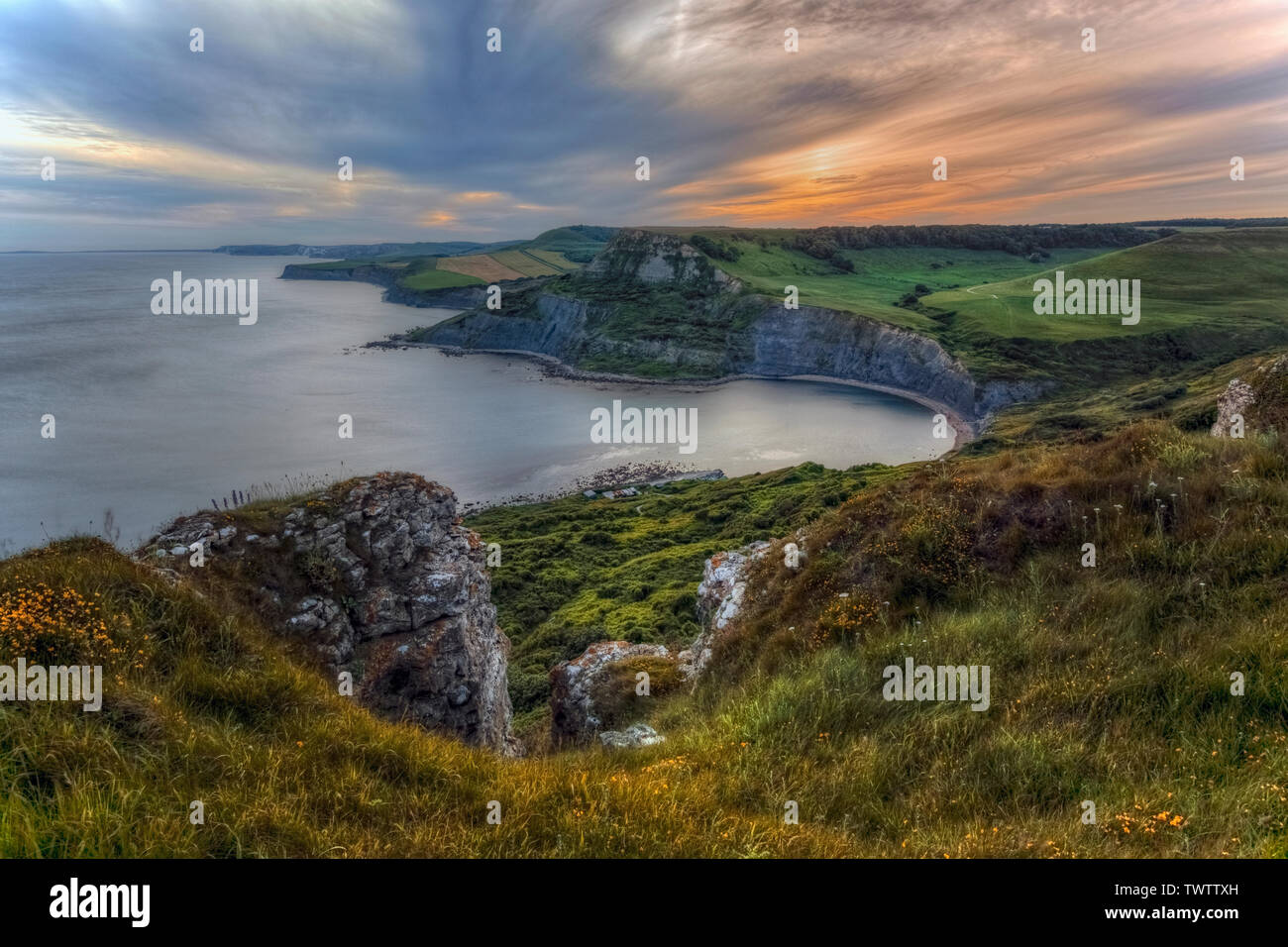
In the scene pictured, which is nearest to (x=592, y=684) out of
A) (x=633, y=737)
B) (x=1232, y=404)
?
(x=633, y=737)

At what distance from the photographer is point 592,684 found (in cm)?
1432

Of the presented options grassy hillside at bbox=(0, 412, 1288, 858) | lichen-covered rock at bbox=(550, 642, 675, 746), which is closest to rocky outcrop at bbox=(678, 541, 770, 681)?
lichen-covered rock at bbox=(550, 642, 675, 746)

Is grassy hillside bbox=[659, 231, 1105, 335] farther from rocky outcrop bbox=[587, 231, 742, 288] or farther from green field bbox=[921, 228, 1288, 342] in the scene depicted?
green field bbox=[921, 228, 1288, 342]

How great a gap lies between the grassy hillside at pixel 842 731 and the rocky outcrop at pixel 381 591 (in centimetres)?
391

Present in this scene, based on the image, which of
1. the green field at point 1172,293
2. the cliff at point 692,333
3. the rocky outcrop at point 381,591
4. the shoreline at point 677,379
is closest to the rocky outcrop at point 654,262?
the cliff at point 692,333

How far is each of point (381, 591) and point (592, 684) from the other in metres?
5.43

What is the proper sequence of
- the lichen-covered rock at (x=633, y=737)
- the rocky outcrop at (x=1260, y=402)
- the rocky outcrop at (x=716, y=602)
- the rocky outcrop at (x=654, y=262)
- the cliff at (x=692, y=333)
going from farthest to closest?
the rocky outcrop at (x=654, y=262) → the cliff at (x=692, y=333) → the rocky outcrop at (x=716, y=602) → the rocky outcrop at (x=1260, y=402) → the lichen-covered rock at (x=633, y=737)

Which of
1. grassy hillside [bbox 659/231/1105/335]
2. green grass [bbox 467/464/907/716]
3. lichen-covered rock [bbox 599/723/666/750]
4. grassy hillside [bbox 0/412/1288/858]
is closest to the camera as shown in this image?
grassy hillside [bbox 0/412/1288/858]

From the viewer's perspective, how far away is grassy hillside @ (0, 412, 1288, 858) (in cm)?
383

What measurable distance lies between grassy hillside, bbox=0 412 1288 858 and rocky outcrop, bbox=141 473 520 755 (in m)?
3.91

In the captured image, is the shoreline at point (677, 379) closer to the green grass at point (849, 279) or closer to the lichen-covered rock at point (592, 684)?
the green grass at point (849, 279)

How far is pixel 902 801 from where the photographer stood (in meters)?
4.77

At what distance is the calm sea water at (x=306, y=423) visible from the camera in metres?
61.8
